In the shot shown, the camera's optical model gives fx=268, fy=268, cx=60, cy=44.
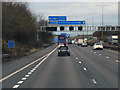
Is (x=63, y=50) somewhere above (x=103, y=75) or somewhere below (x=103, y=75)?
above

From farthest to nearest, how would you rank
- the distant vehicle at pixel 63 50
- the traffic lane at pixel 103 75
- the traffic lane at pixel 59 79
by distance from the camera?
the distant vehicle at pixel 63 50
the traffic lane at pixel 103 75
the traffic lane at pixel 59 79

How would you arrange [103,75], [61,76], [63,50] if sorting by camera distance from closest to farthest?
[61,76], [103,75], [63,50]

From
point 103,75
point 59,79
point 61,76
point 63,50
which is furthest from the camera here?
point 63,50

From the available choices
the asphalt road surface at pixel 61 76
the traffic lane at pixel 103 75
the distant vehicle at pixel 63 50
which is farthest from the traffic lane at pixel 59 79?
the distant vehicle at pixel 63 50

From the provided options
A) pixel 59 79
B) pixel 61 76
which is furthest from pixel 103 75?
pixel 59 79

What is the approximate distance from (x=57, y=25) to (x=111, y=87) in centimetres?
5993

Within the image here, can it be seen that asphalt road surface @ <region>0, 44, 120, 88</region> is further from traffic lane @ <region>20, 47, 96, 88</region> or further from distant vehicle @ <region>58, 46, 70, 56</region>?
distant vehicle @ <region>58, 46, 70, 56</region>

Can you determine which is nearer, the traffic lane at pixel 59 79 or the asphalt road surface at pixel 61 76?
the traffic lane at pixel 59 79

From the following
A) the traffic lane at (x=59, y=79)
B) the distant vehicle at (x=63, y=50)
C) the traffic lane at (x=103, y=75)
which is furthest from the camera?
the distant vehicle at (x=63, y=50)

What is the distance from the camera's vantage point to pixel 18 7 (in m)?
45.2

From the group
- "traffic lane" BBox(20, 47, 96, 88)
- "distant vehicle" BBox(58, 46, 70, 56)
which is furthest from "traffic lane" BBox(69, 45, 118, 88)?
"distant vehicle" BBox(58, 46, 70, 56)

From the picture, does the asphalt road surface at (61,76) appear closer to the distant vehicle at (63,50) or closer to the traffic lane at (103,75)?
the traffic lane at (103,75)

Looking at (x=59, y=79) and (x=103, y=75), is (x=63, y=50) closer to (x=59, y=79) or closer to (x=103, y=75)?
(x=103, y=75)

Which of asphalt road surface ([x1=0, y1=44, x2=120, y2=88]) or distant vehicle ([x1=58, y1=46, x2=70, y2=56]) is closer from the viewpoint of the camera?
asphalt road surface ([x1=0, y1=44, x2=120, y2=88])
